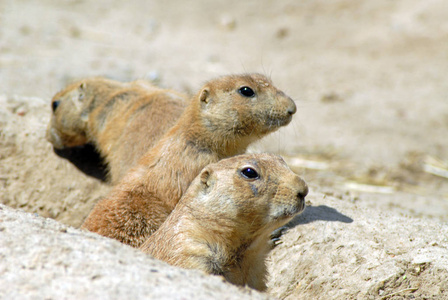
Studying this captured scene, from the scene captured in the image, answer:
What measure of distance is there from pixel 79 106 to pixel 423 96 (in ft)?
22.1

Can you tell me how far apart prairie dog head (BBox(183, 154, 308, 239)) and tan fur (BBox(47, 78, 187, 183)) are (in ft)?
6.31

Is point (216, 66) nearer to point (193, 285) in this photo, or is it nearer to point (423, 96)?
point (423, 96)

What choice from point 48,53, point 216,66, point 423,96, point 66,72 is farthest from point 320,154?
point 48,53

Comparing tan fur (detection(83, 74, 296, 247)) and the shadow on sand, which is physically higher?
tan fur (detection(83, 74, 296, 247))

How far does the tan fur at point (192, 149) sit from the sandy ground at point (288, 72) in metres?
1.15

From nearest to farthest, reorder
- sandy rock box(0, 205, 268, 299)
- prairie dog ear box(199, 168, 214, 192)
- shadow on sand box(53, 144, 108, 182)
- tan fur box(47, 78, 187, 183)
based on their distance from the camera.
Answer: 1. sandy rock box(0, 205, 268, 299)
2. prairie dog ear box(199, 168, 214, 192)
3. tan fur box(47, 78, 187, 183)
4. shadow on sand box(53, 144, 108, 182)

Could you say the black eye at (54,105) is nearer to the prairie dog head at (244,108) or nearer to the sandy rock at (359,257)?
the prairie dog head at (244,108)

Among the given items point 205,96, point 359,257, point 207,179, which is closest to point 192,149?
point 205,96

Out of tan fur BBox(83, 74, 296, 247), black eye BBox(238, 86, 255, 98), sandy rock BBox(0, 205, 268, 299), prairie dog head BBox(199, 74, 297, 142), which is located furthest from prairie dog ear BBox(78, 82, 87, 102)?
sandy rock BBox(0, 205, 268, 299)

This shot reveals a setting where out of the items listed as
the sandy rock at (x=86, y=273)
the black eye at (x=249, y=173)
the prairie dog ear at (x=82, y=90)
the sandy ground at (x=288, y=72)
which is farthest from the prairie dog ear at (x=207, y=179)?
the prairie dog ear at (x=82, y=90)

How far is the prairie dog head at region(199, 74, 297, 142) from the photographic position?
194 inches

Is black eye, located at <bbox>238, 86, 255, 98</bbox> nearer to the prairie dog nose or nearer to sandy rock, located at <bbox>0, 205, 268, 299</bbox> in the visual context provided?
the prairie dog nose

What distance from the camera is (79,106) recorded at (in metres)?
6.85

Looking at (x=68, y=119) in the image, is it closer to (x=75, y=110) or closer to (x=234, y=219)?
(x=75, y=110)
